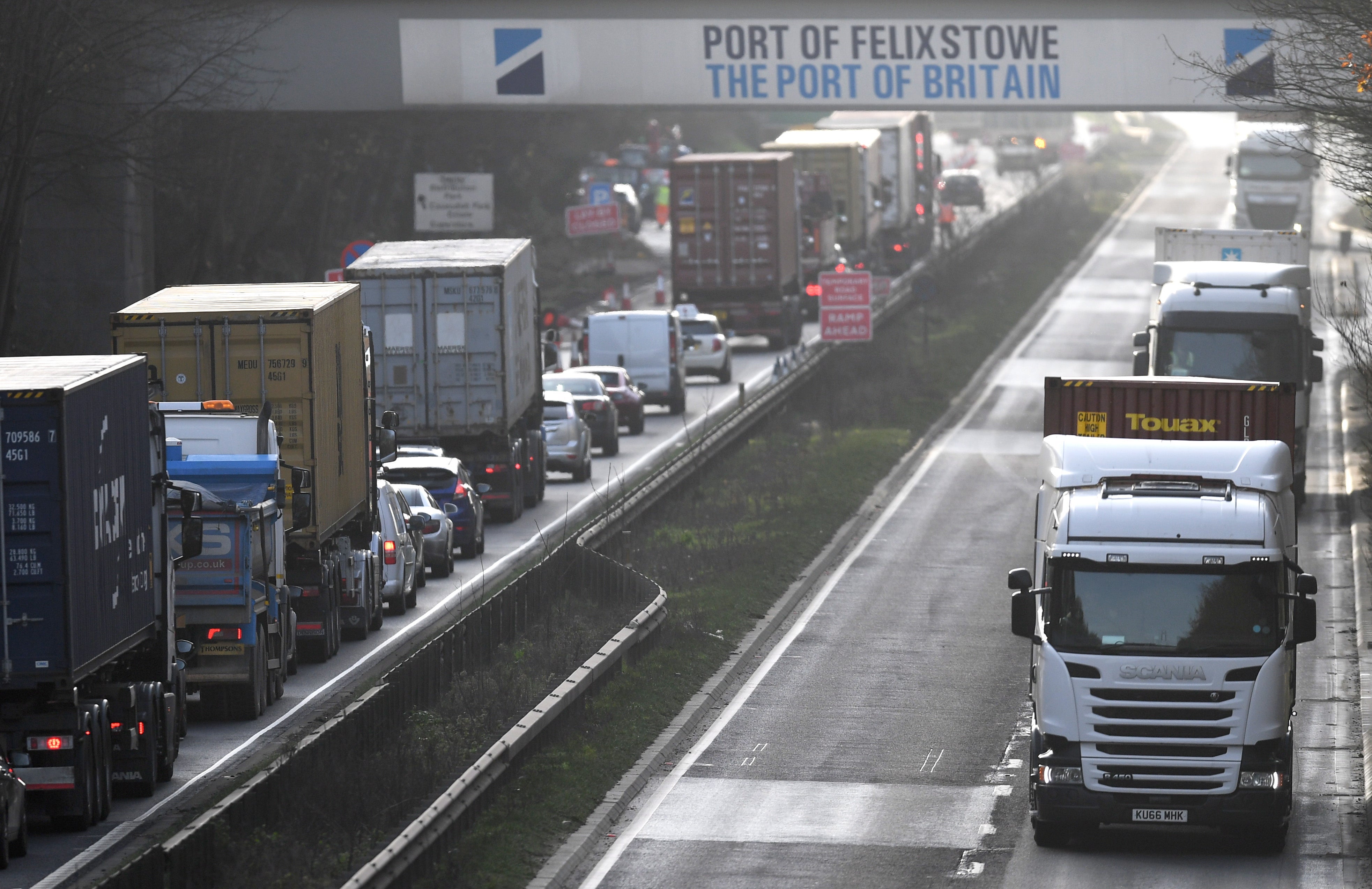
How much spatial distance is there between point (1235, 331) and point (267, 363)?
44.2 ft

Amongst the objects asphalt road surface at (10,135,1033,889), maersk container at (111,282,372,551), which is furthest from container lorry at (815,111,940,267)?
maersk container at (111,282,372,551)

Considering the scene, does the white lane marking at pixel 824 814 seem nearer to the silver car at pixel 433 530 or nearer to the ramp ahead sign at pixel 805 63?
the silver car at pixel 433 530

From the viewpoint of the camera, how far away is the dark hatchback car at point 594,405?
3925cm

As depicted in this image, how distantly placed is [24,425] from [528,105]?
882 inches

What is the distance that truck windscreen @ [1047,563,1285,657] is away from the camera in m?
15.2

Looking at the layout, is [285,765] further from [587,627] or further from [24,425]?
[587,627]

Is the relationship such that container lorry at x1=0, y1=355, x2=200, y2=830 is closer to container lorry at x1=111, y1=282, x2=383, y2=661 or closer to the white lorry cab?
container lorry at x1=111, y1=282, x2=383, y2=661

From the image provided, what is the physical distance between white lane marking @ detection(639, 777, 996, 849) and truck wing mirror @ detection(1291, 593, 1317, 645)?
9.02 feet

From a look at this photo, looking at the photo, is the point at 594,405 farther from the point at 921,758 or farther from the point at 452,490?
the point at 921,758

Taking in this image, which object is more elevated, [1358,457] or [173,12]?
[173,12]

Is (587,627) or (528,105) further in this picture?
(528,105)

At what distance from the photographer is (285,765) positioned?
1500 cm

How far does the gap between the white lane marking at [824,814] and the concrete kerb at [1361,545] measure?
3131 mm

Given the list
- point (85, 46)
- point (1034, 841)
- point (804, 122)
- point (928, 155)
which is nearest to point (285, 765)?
point (1034, 841)
